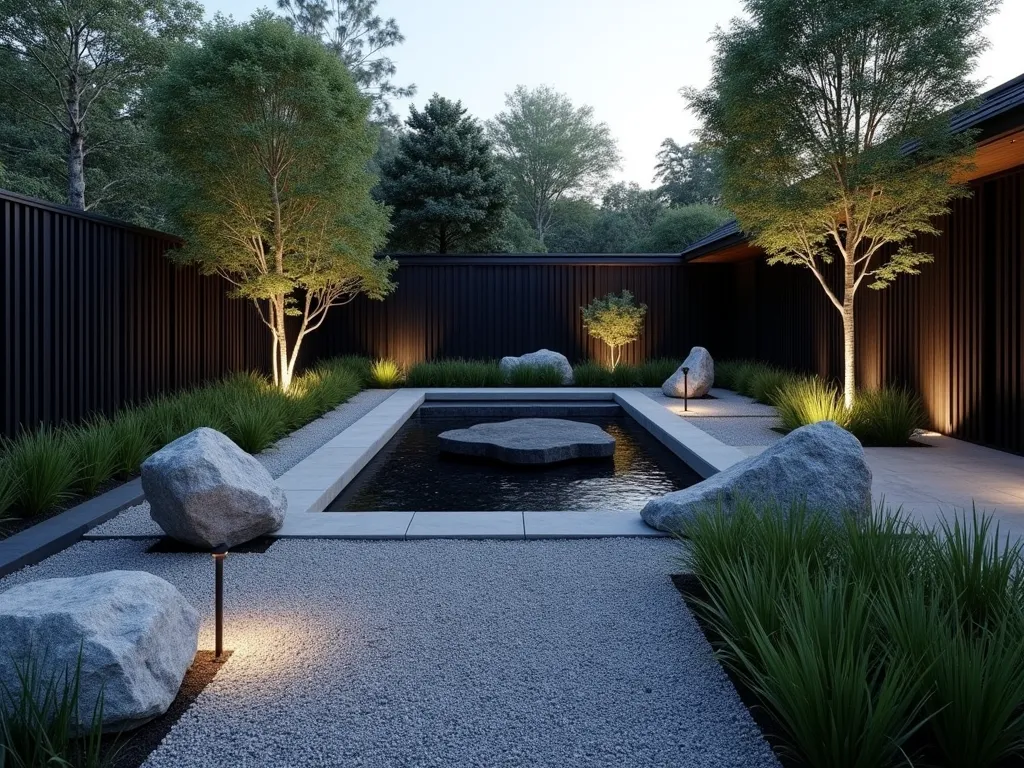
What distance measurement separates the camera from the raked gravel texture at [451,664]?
234 centimetres

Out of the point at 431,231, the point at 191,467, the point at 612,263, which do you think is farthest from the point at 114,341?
the point at 431,231

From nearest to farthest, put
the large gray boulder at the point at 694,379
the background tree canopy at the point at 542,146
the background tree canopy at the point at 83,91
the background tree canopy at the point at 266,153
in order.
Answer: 1. the background tree canopy at the point at 266,153
2. the large gray boulder at the point at 694,379
3. the background tree canopy at the point at 83,91
4. the background tree canopy at the point at 542,146

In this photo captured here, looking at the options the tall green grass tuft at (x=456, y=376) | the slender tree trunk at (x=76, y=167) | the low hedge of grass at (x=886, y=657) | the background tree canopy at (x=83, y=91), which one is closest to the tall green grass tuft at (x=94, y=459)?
the low hedge of grass at (x=886, y=657)

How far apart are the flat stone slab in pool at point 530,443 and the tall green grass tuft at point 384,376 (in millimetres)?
7037

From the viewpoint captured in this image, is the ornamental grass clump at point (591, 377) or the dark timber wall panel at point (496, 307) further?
the dark timber wall panel at point (496, 307)

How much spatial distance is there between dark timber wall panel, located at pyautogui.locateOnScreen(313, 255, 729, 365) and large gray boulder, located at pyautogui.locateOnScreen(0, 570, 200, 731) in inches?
577

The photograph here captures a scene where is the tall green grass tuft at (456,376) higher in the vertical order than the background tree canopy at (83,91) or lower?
lower

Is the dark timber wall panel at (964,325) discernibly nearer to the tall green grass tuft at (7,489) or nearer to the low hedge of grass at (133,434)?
the low hedge of grass at (133,434)

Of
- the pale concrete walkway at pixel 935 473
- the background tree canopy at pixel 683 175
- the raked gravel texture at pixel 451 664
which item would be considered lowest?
the raked gravel texture at pixel 451 664

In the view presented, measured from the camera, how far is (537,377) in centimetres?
1523

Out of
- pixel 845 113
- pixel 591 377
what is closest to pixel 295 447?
pixel 845 113

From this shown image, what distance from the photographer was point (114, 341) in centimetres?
842

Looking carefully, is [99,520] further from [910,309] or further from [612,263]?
[612,263]

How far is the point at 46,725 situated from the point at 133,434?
16.0 feet
